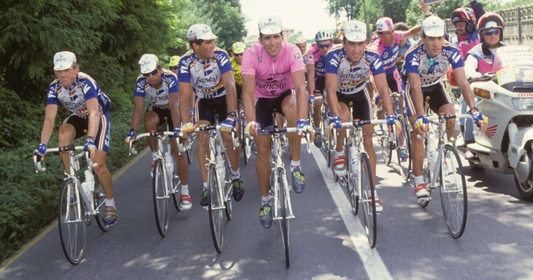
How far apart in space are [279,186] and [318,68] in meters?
5.88

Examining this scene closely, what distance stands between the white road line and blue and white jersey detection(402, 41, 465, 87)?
72.8 inches

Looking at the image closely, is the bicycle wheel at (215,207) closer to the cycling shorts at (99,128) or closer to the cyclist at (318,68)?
the cycling shorts at (99,128)

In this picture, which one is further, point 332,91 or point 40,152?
point 332,91

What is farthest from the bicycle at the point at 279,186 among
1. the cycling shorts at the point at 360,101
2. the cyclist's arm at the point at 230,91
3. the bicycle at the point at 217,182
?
the cycling shorts at the point at 360,101

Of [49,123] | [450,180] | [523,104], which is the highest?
[49,123]

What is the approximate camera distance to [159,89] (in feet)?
27.6

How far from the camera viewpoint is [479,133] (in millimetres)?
7617

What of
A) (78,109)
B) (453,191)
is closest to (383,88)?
(453,191)

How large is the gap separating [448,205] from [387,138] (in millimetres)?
3683

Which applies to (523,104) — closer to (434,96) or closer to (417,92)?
(434,96)

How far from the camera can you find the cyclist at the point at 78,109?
6.54 m

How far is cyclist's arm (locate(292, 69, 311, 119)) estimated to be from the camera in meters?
5.70

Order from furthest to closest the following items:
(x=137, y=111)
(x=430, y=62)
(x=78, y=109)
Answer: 1. (x=137, y=111)
2. (x=78, y=109)
3. (x=430, y=62)

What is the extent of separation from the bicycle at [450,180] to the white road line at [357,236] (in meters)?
0.87
